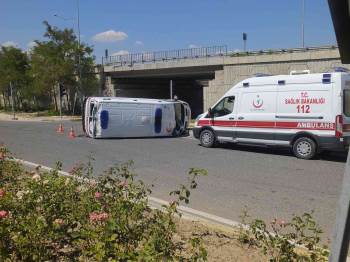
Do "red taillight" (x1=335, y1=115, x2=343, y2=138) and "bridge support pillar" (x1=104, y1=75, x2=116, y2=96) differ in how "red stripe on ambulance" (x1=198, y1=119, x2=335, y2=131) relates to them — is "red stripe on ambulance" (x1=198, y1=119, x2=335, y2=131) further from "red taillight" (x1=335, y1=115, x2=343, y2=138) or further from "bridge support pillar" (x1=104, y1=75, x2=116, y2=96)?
"bridge support pillar" (x1=104, y1=75, x2=116, y2=96)

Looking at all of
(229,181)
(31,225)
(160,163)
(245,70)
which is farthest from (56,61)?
(31,225)

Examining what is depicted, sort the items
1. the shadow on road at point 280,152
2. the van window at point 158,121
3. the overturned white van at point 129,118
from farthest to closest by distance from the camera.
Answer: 1. the van window at point 158,121
2. the overturned white van at point 129,118
3. the shadow on road at point 280,152

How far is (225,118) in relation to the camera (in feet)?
51.1

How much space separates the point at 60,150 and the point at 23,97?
141ft

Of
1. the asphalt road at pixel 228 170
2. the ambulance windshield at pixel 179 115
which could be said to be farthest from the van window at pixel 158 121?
the asphalt road at pixel 228 170

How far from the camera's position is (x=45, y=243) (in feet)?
12.0

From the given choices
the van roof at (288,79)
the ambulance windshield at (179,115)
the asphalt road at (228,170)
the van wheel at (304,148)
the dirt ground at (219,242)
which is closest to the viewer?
the dirt ground at (219,242)

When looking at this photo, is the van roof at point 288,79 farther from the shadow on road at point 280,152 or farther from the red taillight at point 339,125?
the shadow on road at point 280,152

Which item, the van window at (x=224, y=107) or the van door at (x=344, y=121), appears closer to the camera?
the van door at (x=344, y=121)

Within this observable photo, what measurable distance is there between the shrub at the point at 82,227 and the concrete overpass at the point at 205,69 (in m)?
24.8

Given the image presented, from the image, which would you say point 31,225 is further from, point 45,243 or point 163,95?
point 163,95

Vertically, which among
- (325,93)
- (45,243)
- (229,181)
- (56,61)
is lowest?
(229,181)

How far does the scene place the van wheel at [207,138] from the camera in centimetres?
1612

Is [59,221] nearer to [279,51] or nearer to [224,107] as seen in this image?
[224,107]
